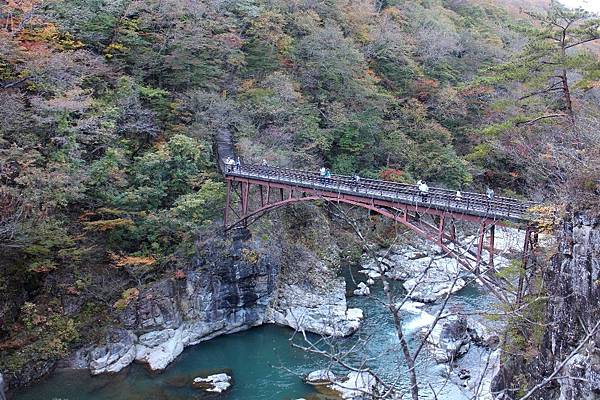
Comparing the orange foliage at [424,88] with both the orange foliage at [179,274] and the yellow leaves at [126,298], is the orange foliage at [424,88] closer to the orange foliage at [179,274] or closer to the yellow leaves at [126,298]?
the orange foliage at [179,274]

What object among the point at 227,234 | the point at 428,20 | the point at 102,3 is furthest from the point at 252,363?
the point at 428,20

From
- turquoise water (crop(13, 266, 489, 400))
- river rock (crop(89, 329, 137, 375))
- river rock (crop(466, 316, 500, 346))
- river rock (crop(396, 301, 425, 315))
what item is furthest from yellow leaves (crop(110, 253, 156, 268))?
river rock (crop(466, 316, 500, 346))

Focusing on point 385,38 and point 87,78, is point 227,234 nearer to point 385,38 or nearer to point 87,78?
point 87,78

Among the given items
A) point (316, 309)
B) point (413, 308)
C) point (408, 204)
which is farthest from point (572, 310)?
point (316, 309)

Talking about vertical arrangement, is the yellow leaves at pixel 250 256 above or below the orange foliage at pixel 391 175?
below

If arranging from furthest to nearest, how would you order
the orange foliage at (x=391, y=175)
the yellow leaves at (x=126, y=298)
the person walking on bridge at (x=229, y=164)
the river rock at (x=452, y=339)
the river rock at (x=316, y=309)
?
the orange foliage at (x=391, y=175) → the person walking on bridge at (x=229, y=164) → the river rock at (x=316, y=309) → the yellow leaves at (x=126, y=298) → the river rock at (x=452, y=339)

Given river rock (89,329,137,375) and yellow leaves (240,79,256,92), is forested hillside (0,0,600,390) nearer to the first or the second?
yellow leaves (240,79,256,92)

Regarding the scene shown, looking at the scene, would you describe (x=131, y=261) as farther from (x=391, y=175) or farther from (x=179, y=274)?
(x=391, y=175)

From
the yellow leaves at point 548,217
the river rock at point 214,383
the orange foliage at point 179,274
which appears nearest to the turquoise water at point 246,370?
the river rock at point 214,383
